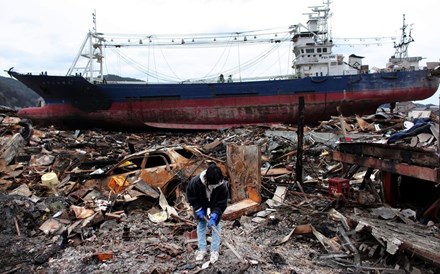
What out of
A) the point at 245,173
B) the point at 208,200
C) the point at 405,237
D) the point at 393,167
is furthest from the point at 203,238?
the point at 393,167

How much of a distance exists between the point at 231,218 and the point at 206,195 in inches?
82.3

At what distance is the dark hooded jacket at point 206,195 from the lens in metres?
4.55

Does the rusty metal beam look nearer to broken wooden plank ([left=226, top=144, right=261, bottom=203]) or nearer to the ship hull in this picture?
broken wooden plank ([left=226, top=144, right=261, bottom=203])

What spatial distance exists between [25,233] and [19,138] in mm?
7042

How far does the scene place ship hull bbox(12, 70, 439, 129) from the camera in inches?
793

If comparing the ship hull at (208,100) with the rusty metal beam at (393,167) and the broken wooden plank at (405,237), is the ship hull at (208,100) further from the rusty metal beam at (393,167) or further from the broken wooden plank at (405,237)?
the broken wooden plank at (405,237)

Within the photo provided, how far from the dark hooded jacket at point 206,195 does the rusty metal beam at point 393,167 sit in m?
3.11

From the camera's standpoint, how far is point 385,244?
4.41 meters

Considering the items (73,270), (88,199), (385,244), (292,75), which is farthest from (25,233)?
(292,75)

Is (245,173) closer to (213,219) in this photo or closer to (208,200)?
(208,200)

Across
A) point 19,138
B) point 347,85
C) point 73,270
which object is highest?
point 347,85

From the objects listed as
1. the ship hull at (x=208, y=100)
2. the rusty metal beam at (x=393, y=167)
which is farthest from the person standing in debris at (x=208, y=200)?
the ship hull at (x=208, y=100)

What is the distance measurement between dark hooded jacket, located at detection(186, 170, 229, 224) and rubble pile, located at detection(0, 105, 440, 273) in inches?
22.7

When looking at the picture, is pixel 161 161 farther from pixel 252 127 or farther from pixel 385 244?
pixel 252 127
